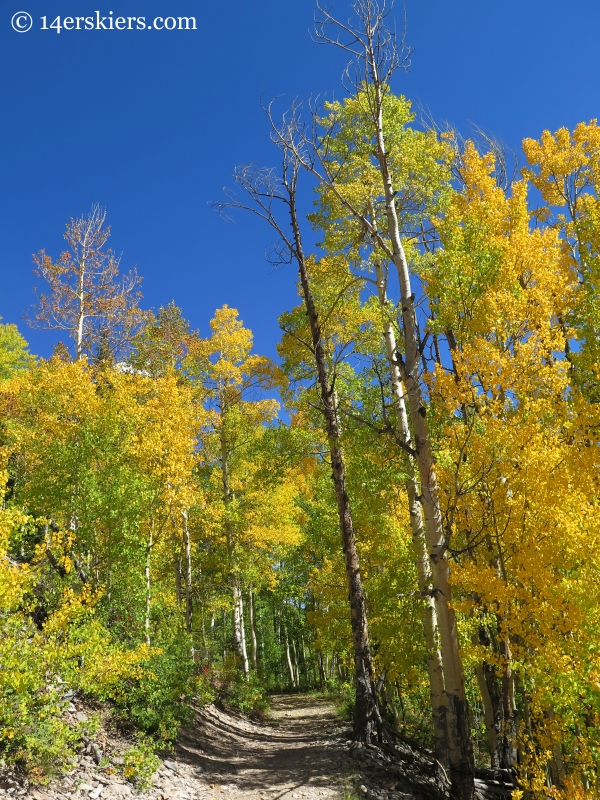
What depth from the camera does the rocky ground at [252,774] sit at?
5.79 meters

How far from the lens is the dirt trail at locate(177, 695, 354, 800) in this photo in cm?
654

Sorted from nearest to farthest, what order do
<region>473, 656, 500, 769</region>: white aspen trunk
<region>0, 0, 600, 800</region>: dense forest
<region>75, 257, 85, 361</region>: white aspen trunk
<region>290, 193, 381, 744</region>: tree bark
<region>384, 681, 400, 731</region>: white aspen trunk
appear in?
<region>0, 0, 600, 800</region>: dense forest → <region>290, 193, 381, 744</region>: tree bark → <region>473, 656, 500, 769</region>: white aspen trunk → <region>384, 681, 400, 731</region>: white aspen trunk → <region>75, 257, 85, 361</region>: white aspen trunk

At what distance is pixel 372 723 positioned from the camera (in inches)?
285

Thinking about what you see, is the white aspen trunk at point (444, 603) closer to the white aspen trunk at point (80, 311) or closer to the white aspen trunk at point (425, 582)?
the white aspen trunk at point (425, 582)

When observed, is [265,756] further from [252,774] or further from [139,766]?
[139,766]

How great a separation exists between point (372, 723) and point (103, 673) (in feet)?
12.9

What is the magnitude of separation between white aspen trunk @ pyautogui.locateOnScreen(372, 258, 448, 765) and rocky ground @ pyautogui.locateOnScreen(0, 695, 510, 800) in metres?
0.81

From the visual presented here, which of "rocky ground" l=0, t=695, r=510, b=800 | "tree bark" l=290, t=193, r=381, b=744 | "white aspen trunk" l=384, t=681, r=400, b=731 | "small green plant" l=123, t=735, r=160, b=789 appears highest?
"tree bark" l=290, t=193, r=381, b=744

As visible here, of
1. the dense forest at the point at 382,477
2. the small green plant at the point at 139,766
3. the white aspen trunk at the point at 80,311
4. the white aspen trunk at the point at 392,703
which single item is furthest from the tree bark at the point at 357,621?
the white aspen trunk at the point at 80,311

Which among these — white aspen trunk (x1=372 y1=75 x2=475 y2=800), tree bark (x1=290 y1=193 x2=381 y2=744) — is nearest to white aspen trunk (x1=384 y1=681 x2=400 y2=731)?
tree bark (x1=290 y1=193 x2=381 y2=744)

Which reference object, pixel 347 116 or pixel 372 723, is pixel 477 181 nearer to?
pixel 347 116

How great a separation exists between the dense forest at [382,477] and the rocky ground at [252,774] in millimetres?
362

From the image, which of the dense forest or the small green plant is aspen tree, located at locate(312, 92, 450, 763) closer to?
the dense forest

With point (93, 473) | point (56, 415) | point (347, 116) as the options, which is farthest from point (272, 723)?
point (347, 116)
